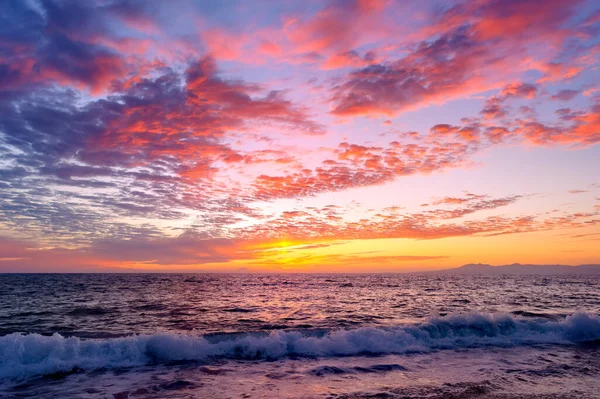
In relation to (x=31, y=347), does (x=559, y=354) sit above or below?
below

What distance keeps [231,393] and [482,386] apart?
8153 mm

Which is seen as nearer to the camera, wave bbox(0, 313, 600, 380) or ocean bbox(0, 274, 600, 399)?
ocean bbox(0, 274, 600, 399)

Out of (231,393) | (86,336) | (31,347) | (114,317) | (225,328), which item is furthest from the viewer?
(114,317)

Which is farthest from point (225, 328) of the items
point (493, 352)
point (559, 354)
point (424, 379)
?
point (559, 354)

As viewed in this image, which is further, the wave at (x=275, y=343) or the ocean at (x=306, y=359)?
the wave at (x=275, y=343)

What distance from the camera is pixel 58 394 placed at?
36.1ft

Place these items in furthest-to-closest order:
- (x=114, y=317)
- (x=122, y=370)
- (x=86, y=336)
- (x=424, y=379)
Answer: (x=114, y=317) → (x=86, y=336) → (x=122, y=370) → (x=424, y=379)

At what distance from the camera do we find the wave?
47.1 ft

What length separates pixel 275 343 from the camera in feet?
55.2

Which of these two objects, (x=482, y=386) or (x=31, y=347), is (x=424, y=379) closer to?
(x=482, y=386)

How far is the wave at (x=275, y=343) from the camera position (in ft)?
47.1

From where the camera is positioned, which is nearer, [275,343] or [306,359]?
[306,359]

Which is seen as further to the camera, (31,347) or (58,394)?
(31,347)

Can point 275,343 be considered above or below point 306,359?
above
